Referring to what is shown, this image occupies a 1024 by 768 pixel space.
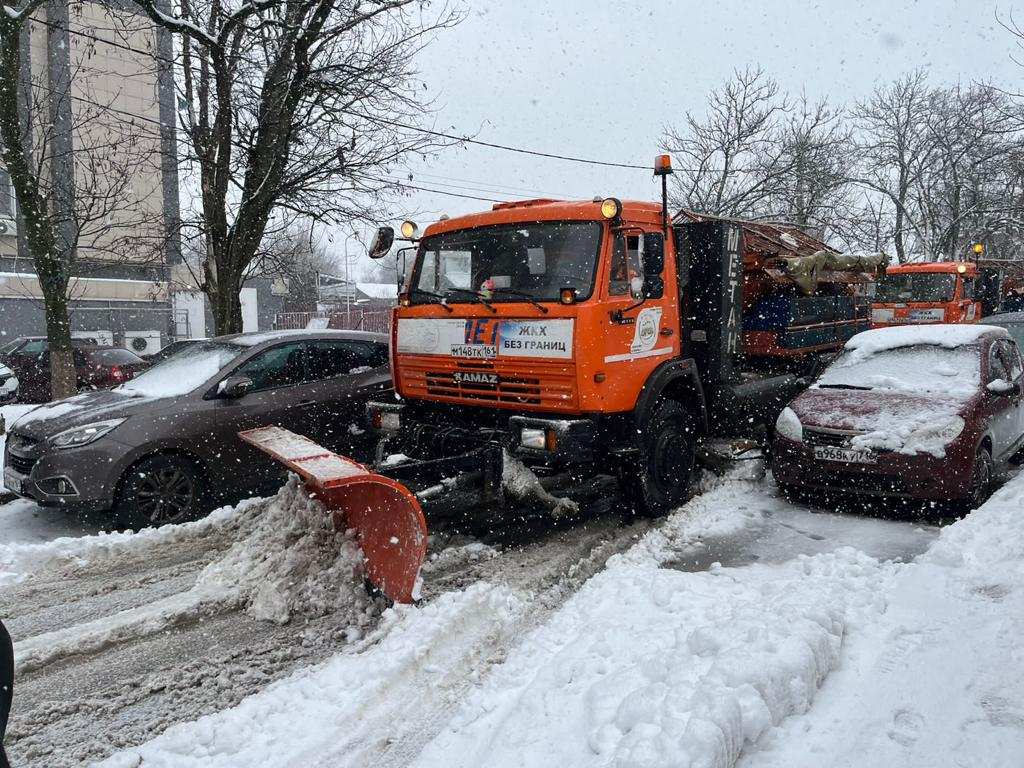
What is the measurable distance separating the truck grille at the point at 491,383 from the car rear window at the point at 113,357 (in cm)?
1072

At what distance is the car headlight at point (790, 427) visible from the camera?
673 centimetres

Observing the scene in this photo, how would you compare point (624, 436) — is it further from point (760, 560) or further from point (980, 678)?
point (980, 678)

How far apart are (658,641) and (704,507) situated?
128 inches

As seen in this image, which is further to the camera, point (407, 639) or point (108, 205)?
point (108, 205)

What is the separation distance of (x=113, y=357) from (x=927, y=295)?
1755cm

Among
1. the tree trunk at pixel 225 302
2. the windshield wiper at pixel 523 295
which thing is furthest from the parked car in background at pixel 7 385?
the windshield wiper at pixel 523 295

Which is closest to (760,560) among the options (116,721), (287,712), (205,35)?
(287,712)

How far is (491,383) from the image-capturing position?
5.97m

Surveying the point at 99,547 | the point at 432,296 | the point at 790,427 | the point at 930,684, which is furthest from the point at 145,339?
the point at 930,684

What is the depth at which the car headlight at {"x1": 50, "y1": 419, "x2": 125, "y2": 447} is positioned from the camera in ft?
19.7

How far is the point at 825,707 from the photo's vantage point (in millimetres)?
3203

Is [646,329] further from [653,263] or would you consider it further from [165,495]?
[165,495]

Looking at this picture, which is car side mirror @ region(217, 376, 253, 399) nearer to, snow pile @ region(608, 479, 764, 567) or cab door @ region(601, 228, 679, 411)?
cab door @ region(601, 228, 679, 411)

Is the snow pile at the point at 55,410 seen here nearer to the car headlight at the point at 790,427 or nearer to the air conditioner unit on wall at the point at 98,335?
the car headlight at the point at 790,427
